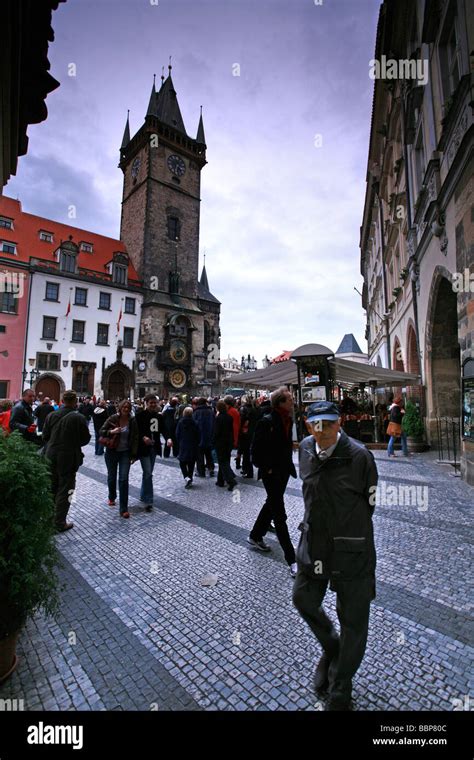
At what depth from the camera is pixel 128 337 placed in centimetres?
3350

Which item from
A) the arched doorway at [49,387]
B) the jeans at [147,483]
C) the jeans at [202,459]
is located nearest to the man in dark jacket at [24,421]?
the jeans at [147,483]

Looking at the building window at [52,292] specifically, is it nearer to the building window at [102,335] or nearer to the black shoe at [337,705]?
the building window at [102,335]

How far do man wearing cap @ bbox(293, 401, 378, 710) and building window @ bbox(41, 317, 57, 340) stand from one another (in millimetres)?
30627

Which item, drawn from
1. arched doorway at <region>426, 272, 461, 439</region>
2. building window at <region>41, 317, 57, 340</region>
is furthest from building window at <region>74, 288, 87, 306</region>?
arched doorway at <region>426, 272, 461, 439</region>

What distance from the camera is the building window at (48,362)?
27562 millimetres

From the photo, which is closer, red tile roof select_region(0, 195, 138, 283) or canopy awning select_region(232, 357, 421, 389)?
canopy awning select_region(232, 357, 421, 389)

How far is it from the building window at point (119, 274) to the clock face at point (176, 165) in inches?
536

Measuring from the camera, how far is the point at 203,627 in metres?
2.86

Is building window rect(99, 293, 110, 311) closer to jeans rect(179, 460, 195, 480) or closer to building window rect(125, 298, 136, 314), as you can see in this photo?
building window rect(125, 298, 136, 314)

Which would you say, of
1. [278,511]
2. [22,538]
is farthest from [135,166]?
[22,538]

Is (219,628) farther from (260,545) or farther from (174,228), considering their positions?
(174,228)

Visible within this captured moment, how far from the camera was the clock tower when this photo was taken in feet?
113

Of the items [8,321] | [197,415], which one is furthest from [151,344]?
[197,415]

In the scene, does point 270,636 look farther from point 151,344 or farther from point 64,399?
point 151,344
